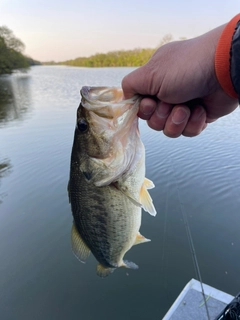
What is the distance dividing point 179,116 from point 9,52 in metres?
62.4

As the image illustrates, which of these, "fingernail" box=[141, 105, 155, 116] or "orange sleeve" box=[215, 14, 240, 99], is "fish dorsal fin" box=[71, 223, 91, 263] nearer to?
"fingernail" box=[141, 105, 155, 116]

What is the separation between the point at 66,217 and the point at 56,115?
1029 centimetres

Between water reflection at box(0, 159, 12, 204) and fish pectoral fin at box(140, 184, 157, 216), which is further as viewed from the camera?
water reflection at box(0, 159, 12, 204)

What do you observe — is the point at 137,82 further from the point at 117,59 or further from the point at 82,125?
the point at 117,59

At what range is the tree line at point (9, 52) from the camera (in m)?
52.9

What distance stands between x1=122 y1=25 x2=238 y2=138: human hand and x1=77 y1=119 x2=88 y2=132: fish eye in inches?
11.9

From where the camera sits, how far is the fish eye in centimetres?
165

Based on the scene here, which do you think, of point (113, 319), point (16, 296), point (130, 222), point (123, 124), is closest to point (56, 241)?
point (16, 296)

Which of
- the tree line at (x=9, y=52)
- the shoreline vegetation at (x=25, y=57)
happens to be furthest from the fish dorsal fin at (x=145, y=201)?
the tree line at (x=9, y=52)

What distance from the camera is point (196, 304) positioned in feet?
10.6

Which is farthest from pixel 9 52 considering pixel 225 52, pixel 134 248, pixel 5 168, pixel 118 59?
pixel 225 52

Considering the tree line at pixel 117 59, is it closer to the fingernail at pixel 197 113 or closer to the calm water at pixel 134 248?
the calm water at pixel 134 248

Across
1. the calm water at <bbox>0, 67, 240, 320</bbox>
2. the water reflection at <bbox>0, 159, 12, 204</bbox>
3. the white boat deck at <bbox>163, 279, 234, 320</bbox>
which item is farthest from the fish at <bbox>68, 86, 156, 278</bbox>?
the water reflection at <bbox>0, 159, 12, 204</bbox>

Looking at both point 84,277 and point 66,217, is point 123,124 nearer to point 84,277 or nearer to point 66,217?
point 84,277
